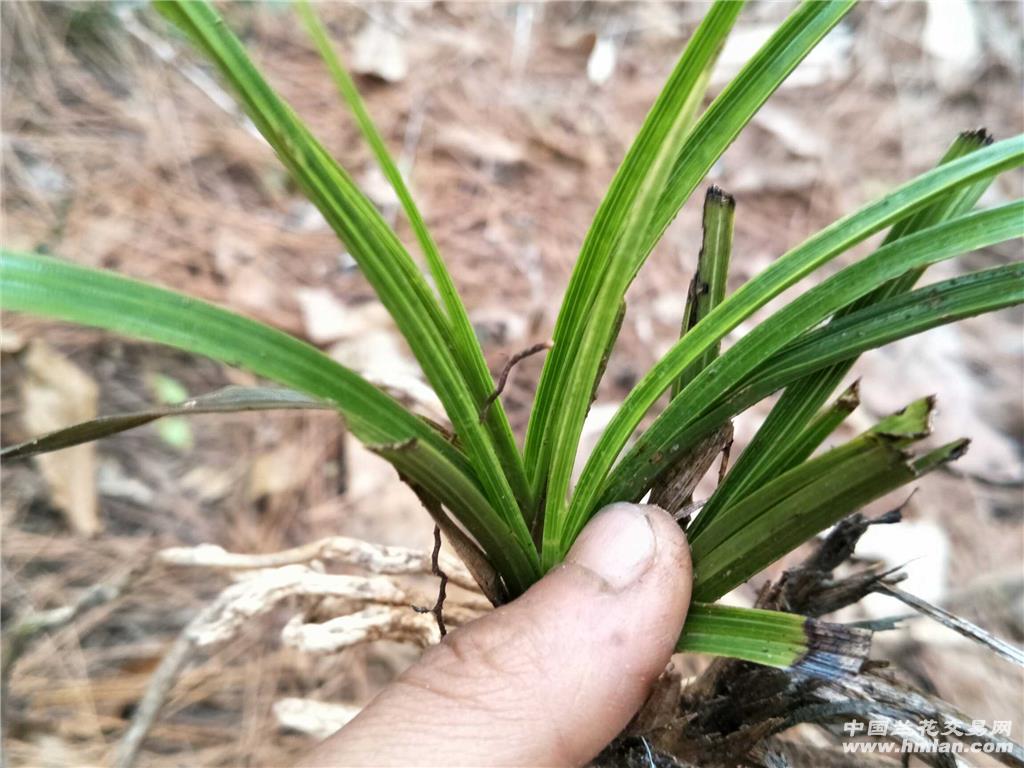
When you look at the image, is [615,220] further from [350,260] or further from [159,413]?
[350,260]

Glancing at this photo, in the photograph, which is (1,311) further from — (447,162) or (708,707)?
(708,707)

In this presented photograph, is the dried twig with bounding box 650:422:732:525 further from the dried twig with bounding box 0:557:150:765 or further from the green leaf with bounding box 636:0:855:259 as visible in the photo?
the dried twig with bounding box 0:557:150:765

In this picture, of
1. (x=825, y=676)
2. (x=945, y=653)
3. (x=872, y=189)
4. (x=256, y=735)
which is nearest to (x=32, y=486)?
(x=256, y=735)

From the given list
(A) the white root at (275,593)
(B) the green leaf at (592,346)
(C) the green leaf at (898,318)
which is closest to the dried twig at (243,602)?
(A) the white root at (275,593)

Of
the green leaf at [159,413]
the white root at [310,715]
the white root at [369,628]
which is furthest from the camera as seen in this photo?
the white root at [310,715]

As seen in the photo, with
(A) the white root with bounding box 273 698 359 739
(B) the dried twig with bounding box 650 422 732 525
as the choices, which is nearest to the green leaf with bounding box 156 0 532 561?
(B) the dried twig with bounding box 650 422 732 525

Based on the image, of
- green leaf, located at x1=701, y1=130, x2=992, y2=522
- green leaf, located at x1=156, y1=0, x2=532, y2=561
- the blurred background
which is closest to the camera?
green leaf, located at x1=156, y1=0, x2=532, y2=561

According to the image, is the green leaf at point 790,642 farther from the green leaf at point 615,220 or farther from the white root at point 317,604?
the white root at point 317,604

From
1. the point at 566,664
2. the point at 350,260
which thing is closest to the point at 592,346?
the point at 566,664
